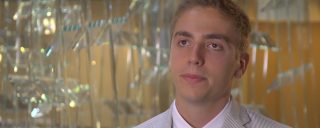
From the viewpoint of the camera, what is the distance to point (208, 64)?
2.50 feet

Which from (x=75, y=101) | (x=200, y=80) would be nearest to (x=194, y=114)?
(x=200, y=80)

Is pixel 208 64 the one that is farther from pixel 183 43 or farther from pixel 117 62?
pixel 117 62

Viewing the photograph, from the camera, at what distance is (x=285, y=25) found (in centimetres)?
253

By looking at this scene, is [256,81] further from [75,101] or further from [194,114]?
[194,114]

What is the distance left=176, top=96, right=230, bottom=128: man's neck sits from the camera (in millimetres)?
784

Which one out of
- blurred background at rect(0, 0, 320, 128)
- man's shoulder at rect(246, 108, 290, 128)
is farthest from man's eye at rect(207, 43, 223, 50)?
blurred background at rect(0, 0, 320, 128)

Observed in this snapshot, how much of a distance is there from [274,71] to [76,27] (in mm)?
911

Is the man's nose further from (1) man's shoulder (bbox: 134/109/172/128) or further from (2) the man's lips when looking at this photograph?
(1) man's shoulder (bbox: 134/109/172/128)

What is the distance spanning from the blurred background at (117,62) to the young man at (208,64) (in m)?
1.65

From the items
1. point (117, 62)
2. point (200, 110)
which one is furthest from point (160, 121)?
point (117, 62)

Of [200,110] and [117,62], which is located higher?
[200,110]

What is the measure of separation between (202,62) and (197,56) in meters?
0.01

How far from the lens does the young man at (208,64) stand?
76cm

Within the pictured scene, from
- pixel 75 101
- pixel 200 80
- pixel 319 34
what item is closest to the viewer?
pixel 200 80
